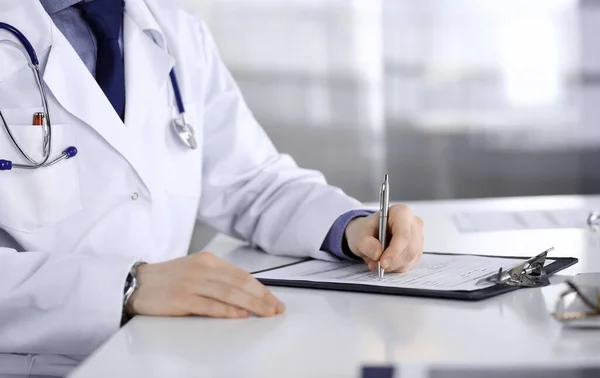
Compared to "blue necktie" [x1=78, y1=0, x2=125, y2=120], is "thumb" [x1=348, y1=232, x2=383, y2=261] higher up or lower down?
lower down

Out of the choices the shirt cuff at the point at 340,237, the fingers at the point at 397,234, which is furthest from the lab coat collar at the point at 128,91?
the fingers at the point at 397,234

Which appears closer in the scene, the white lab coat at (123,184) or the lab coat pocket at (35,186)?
the white lab coat at (123,184)

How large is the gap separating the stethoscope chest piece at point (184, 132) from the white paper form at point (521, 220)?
55 cm

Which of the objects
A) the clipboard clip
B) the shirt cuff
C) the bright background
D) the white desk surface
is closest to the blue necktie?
the shirt cuff

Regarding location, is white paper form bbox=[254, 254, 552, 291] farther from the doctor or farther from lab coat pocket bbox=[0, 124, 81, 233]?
lab coat pocket bbox=[0, 124, 81, 233]

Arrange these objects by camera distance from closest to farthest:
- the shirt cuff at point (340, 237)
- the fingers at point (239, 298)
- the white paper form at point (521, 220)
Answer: the fingers at point (239, 298), the shirt cuff at point (340, 237), the white paper form at point (521, 220)

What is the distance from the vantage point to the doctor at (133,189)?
0.89m

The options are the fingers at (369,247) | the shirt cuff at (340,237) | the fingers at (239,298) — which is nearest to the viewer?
the fingers at (239,298)

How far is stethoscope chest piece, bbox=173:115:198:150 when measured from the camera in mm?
1339

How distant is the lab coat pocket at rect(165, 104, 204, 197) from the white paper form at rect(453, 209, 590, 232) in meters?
0.53

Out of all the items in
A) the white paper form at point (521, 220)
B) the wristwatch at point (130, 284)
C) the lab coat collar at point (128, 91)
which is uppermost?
the lab coat collar at point (128, 91)

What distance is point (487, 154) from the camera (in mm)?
4230

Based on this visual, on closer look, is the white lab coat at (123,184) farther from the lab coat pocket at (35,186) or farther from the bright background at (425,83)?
the bright background at (425,83)

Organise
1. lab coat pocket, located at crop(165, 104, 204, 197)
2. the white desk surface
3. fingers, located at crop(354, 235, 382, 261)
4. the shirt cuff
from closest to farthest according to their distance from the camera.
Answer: the white desk surface < fingers, located at crop(354, 235, 382, 261) < the shirt cuff < lab coat pocket, located at crop(165, 104, 204, 197)
